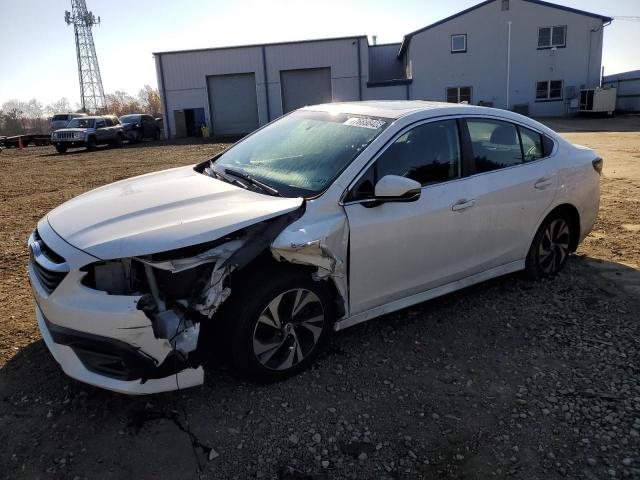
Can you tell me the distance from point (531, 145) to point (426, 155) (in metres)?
1.30

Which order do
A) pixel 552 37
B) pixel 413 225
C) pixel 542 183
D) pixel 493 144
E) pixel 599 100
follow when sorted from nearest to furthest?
pixel 413 225
pixel 493 144
pixel 542 183
pixel 599 100
pixel 552 37

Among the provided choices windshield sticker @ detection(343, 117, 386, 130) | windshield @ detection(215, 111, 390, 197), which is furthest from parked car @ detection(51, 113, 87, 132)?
windshield sticker @ detection(343, 117, 386, 130)

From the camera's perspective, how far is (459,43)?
1358 inches

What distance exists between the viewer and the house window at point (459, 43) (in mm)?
34312

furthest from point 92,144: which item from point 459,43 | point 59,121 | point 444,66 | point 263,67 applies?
point 459,43

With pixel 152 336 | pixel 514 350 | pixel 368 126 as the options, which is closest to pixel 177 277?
pixel 152 336

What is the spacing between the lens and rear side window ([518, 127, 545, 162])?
4430mm

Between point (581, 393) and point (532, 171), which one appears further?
point (532, 171)

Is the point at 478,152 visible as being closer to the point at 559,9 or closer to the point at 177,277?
the point at 177,277

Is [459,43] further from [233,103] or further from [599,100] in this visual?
[233,103]

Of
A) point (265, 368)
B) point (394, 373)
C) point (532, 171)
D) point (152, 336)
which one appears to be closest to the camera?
point (152, 336)

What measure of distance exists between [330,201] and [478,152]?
149 cm

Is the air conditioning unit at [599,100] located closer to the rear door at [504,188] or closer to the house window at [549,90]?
the house window at [549,90]

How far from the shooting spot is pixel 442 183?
3.77 metres
